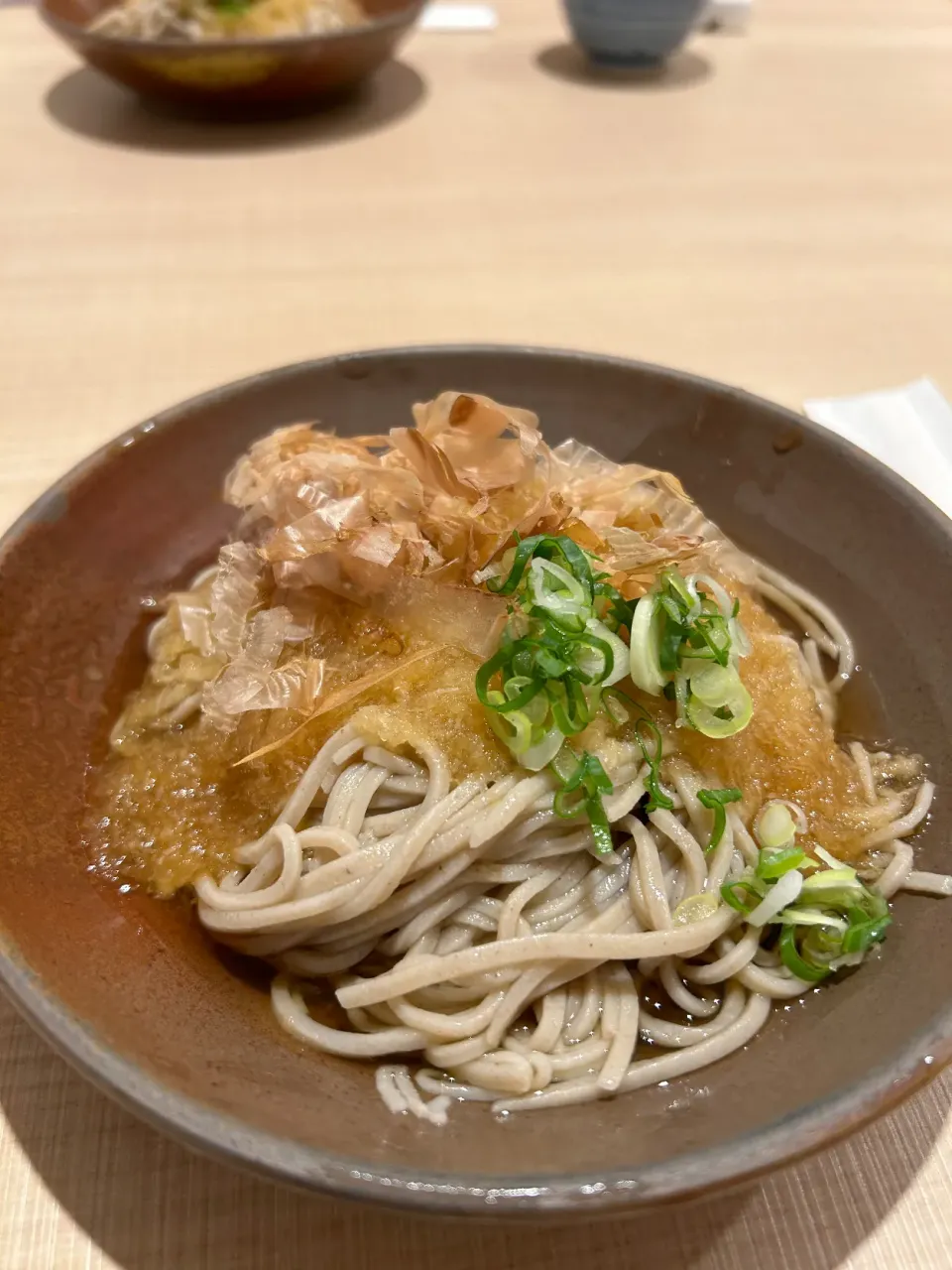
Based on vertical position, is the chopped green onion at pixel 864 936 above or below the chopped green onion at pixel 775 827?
below

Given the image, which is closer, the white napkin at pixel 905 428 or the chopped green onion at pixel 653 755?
the chopped green onion at pixel 653 755

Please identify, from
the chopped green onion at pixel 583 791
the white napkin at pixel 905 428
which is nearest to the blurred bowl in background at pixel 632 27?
the white napkin at pixel 905 428

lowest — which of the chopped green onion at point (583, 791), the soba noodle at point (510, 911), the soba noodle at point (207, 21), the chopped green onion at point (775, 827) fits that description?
the soba noodle at point (510, 911)

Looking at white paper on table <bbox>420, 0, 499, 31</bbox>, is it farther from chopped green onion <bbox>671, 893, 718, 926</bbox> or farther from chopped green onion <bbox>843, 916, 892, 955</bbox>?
chopped green onion <bbox>843, 916, 892, 955</bbox>

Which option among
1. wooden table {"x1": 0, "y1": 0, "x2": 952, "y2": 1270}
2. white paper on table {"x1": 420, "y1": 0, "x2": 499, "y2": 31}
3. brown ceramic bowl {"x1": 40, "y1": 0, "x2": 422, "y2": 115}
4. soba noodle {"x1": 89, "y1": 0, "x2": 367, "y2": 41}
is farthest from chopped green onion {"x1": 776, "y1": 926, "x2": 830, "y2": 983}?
white paper on table {"x1": 420, "y1": 0, "x2": 499, "y2": 31}

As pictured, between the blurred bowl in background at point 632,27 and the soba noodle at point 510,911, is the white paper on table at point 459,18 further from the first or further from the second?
the soba noodle at point 510,911
